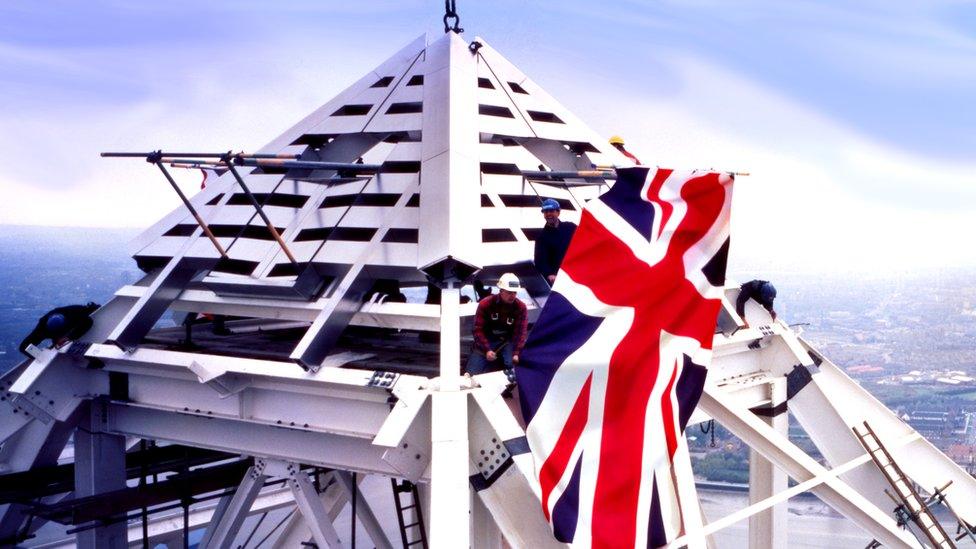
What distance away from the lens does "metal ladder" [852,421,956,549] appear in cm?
716

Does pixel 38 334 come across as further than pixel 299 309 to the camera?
Yes

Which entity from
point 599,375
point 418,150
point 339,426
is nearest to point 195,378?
point 339,426

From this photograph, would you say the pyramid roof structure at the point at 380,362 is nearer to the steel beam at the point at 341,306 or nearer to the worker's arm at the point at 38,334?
the steel beam at the point at 341,306

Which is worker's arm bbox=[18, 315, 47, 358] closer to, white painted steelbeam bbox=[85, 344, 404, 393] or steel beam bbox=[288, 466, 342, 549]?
white painted steelbeam bbox=[85, 344, 404, 393]

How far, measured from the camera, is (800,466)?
7426 millimetres

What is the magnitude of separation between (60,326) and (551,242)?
5.06m

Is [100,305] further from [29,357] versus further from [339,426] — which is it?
[339,426]

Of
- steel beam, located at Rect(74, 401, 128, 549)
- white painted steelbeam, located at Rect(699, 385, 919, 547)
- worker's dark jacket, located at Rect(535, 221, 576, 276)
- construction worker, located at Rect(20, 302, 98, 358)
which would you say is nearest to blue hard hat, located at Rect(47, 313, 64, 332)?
construction worker, located at Rect(20, 302, 98, 358)

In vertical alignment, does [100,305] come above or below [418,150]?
below

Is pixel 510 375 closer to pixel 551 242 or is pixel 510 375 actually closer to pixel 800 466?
pixel 551 242

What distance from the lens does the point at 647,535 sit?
220 inches

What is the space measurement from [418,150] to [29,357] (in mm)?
4518

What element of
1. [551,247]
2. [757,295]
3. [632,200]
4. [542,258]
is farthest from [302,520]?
[632,200]

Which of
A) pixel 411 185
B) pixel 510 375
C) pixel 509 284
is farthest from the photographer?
pixel 411 185
